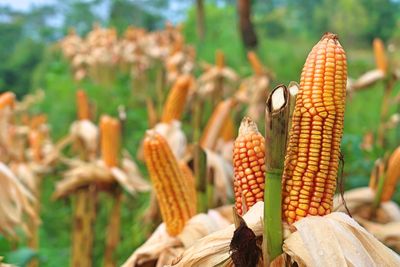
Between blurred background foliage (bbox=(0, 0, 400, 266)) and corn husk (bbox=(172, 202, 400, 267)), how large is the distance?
85 cm

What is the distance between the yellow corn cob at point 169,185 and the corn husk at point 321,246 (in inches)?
17.8

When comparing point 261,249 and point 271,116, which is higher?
point 271,116

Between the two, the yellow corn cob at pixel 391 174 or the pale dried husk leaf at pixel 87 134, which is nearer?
the yellow corn cob at pixel 391 174

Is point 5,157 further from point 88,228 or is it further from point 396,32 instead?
point 396,32

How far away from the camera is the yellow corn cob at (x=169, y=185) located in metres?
1.45

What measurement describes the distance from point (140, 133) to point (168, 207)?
13.1 feet

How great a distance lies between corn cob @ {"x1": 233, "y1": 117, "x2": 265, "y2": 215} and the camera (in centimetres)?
98

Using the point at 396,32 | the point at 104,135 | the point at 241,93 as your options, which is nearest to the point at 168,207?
the point at 104,135

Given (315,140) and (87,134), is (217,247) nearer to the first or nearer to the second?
(315,140)

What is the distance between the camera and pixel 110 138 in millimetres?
2896

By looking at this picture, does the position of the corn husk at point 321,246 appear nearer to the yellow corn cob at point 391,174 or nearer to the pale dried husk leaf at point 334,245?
the pale dried husk leaf at point 334,245

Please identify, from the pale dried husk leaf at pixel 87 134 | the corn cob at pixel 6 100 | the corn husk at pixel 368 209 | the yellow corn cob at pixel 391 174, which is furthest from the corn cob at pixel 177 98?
the yellow corn cob at pixel 391 174

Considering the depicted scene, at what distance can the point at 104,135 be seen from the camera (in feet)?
9.43

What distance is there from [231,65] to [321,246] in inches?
321
